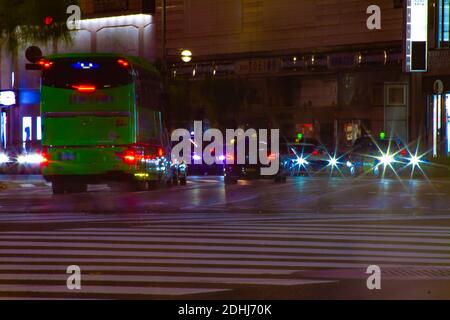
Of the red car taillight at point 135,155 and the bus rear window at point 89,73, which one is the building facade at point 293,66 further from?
the bus rear window at point 89,73

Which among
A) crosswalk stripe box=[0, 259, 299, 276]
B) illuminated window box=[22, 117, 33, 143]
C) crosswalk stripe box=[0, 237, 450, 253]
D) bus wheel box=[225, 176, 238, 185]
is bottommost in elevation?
bus wheel box=[225, 176, 238, 185]

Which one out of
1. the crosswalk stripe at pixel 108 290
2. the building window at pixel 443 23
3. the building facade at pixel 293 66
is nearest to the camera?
the crosswalk stripe at pixel 108 290

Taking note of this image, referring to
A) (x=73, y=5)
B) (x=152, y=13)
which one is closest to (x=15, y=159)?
(x=73, y=5)

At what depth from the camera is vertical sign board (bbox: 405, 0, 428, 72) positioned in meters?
45.4

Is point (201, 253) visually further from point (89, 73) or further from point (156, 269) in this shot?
point (89, 73)

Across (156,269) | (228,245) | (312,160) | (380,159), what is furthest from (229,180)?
(156,269)

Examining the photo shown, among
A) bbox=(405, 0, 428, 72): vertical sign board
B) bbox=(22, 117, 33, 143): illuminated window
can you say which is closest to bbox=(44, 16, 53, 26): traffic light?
bbox=(405, 0, 428, 72): vertical sign board

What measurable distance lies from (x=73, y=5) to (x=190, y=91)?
25939 mm

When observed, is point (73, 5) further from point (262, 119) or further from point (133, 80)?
point (262, 119)

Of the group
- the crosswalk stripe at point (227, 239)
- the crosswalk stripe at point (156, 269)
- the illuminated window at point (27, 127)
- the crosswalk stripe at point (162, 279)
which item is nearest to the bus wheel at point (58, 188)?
the crosswalk stripe at point (227, 239)

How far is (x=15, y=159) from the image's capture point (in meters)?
45.7

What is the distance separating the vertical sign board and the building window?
2.84m

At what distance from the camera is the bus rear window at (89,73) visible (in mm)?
26266

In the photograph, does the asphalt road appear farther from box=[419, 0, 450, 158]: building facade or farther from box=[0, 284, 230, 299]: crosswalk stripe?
box=[419, 0, 450, 158]: building facade
